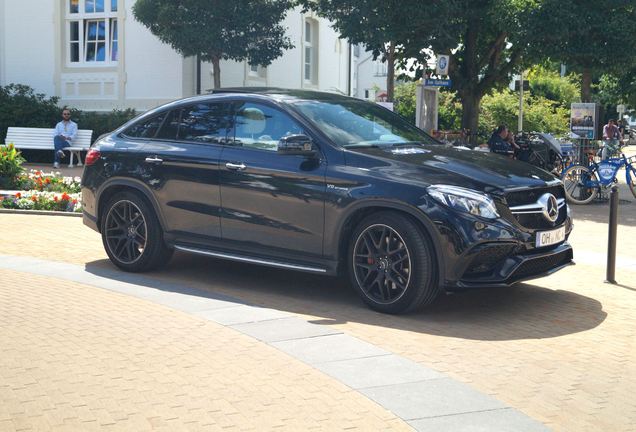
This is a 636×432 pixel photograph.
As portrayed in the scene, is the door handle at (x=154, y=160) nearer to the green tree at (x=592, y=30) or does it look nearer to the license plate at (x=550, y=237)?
the license plate at (x=550, y=237)

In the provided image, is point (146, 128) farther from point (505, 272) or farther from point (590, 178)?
point (590, 178)

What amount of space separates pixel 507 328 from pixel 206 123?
3.43 m

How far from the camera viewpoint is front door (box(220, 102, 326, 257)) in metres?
7.37

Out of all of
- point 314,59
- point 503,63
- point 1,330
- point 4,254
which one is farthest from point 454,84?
point 1,330

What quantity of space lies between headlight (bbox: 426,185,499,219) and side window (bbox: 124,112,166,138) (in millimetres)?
3256

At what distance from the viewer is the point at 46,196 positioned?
14.0 m

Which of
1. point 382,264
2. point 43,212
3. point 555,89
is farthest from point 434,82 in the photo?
point 555,89

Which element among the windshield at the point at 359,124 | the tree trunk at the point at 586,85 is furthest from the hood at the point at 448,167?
the tree trunk at the point at 586,85

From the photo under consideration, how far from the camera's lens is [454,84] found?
79.8ft

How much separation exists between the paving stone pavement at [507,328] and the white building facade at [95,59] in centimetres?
1729

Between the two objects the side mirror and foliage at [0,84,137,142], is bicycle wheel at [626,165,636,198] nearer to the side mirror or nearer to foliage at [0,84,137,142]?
the side mirror

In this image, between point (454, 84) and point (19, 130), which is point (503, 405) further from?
point (19, 130)

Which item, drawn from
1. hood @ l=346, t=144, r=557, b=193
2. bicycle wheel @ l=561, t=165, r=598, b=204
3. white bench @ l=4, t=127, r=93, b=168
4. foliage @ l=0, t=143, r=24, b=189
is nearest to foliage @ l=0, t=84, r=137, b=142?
white bench @ l=4, t=127, r=93, b=168

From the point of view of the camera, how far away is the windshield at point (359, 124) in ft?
25.0
